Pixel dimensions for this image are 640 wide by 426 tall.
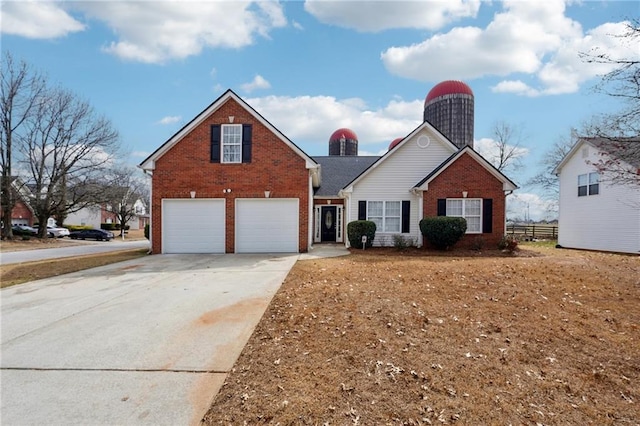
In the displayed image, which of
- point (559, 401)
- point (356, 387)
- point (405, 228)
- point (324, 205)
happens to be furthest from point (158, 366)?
point (324, 205)

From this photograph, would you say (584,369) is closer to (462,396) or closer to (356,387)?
(462,396)

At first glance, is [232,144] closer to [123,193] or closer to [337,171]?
[337,171]

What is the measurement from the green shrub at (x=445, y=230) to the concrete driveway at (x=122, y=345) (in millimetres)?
8048

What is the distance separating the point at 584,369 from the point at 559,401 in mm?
961

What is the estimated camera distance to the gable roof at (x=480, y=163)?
14531 millimetres

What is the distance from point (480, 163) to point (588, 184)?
7389mm

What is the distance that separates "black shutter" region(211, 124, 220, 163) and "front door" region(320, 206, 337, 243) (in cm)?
702

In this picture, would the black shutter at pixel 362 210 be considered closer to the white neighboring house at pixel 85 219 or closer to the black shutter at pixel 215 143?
the black shutter at pixel 215 143

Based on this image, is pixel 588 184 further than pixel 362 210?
Yes

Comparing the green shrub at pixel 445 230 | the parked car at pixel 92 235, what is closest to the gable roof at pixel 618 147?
the green shrub at pixel 445 230

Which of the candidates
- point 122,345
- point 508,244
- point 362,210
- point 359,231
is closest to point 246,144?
point 362,210

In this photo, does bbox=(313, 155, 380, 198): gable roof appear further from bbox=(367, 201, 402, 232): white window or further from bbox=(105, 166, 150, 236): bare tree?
bbox=(105, 166, 150, 236): bare tree

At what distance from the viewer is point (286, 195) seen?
14.2m

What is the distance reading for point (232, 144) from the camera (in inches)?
568
